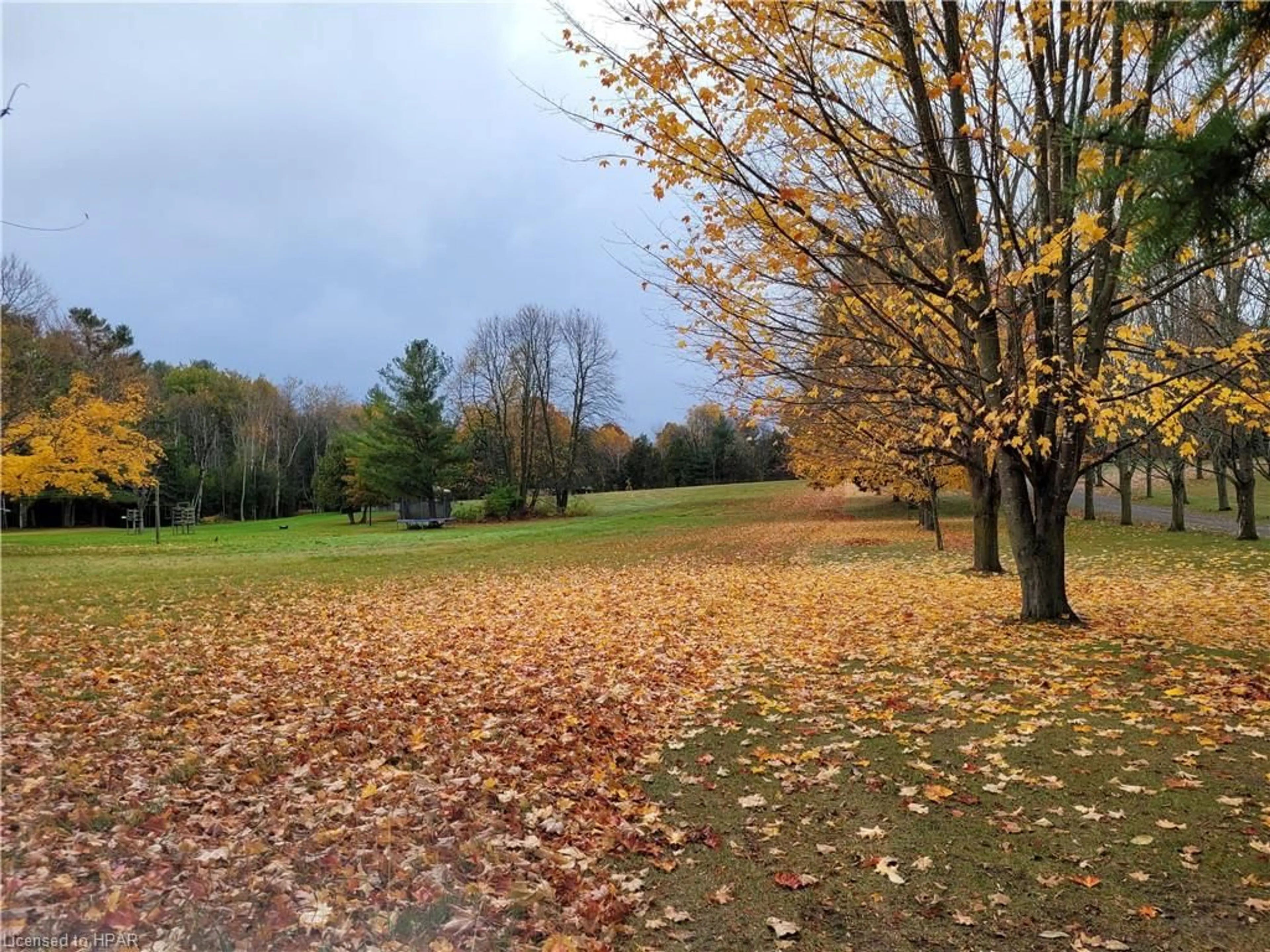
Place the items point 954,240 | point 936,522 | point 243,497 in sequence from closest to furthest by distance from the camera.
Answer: point 954,240, point 936,522, point 243,497

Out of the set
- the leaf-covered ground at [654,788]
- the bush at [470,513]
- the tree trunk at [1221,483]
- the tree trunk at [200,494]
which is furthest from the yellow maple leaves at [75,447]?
the tree trunk at [1221,483]

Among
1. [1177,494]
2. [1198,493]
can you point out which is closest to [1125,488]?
[1177,494]

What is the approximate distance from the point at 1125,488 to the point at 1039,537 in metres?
20.3

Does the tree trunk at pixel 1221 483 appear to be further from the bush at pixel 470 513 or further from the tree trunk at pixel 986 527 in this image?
the bush at pixel 470 513

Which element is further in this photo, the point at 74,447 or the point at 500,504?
the point at 500,504

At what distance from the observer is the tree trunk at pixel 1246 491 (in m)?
17.8

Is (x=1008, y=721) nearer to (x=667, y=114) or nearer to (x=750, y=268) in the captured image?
(x=750, y=268)

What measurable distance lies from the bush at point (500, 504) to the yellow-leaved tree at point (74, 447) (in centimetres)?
2042

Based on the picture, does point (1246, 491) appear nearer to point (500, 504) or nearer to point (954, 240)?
point (954, 240)

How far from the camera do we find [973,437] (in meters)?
7.39

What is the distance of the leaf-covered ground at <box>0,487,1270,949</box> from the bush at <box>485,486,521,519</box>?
34390mm

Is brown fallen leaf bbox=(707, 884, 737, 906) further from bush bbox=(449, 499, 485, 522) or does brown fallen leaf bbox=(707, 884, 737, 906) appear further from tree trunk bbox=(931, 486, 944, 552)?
bush bbox=(449, 499, 485, 522)

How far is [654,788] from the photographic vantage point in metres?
4.43

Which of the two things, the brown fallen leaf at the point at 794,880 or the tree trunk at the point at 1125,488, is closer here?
the brown fallen leaf at the point at 794,880
